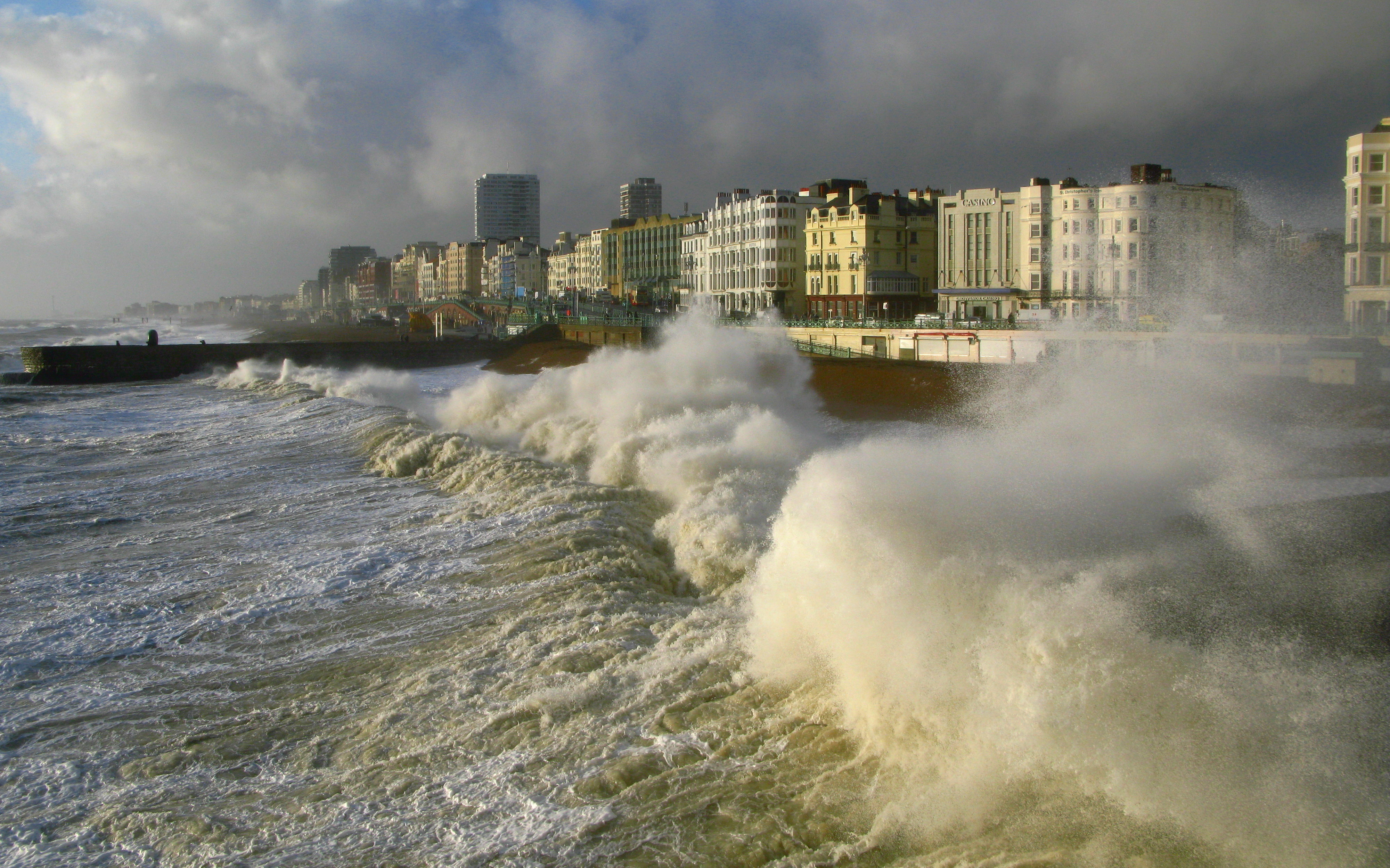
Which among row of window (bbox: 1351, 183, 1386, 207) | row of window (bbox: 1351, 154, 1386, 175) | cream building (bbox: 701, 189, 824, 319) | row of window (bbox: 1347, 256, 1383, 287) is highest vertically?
cream building (bbox: 701, 189, 824, 319)

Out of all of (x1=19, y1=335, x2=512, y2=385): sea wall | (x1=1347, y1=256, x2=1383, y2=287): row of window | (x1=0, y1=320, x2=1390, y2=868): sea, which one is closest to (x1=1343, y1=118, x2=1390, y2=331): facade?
(x1=1347, y1=256, x2=1383, y2=287): row of window

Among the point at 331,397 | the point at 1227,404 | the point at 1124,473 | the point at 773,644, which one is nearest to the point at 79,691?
the point at 773,644

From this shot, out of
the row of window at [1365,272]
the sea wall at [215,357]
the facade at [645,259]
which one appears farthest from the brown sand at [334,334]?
the row of window at [1365,272]

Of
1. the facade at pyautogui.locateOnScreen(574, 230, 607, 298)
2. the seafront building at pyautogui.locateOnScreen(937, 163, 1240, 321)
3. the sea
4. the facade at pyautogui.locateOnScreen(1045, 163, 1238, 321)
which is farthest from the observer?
the facade at pyautogui.locateOnScreen(574, 230, 607, 298)

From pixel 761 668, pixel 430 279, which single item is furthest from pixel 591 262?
pixel 761 668

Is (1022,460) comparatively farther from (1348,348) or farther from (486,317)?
(486,317)

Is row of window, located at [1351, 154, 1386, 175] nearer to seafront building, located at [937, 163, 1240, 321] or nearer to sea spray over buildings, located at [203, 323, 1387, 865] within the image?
seafront building, located at [937, 163, 1240, 321]
